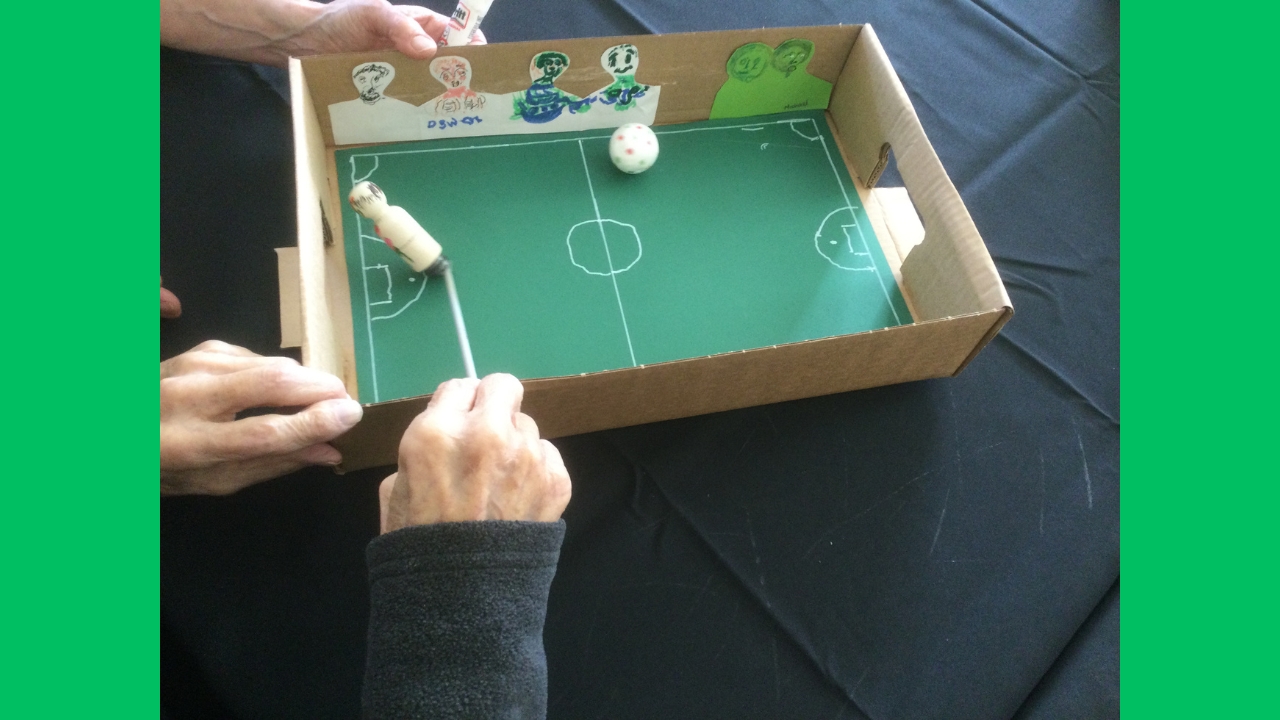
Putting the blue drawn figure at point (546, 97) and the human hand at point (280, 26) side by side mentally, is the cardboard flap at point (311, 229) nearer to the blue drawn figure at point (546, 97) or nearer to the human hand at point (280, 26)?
the human hand at point (280, 26)

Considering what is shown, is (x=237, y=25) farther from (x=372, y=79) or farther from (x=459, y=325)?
(x=459, y=325)

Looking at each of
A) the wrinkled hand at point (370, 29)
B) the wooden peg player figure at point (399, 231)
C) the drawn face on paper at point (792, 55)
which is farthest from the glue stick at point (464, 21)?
the drawn face on paper at point (792, 55)

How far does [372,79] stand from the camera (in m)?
1.03

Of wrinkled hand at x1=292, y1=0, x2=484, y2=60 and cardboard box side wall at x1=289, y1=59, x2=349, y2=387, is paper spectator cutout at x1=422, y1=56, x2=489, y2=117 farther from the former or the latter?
cardboard box side wall at x1=289, y1=59, x2=349, y2=387

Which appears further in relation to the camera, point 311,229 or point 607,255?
point 607,255

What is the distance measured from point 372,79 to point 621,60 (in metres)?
0.33

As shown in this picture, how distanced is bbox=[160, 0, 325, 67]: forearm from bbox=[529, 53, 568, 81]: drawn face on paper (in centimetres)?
30

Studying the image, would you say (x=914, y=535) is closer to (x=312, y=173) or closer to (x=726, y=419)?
(x=726, y=419)

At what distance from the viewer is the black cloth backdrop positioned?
2.69 feet

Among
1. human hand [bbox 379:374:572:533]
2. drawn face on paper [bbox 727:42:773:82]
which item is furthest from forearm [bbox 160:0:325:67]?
human hand [bbox 379:374:572:533]

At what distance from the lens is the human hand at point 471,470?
66 centimetres

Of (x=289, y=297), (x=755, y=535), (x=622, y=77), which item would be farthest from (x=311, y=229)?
(x=755, y=535)

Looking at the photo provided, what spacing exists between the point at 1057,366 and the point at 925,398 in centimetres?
21

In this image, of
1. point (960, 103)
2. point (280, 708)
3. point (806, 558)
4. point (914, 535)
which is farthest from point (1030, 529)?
point (280, 708)
